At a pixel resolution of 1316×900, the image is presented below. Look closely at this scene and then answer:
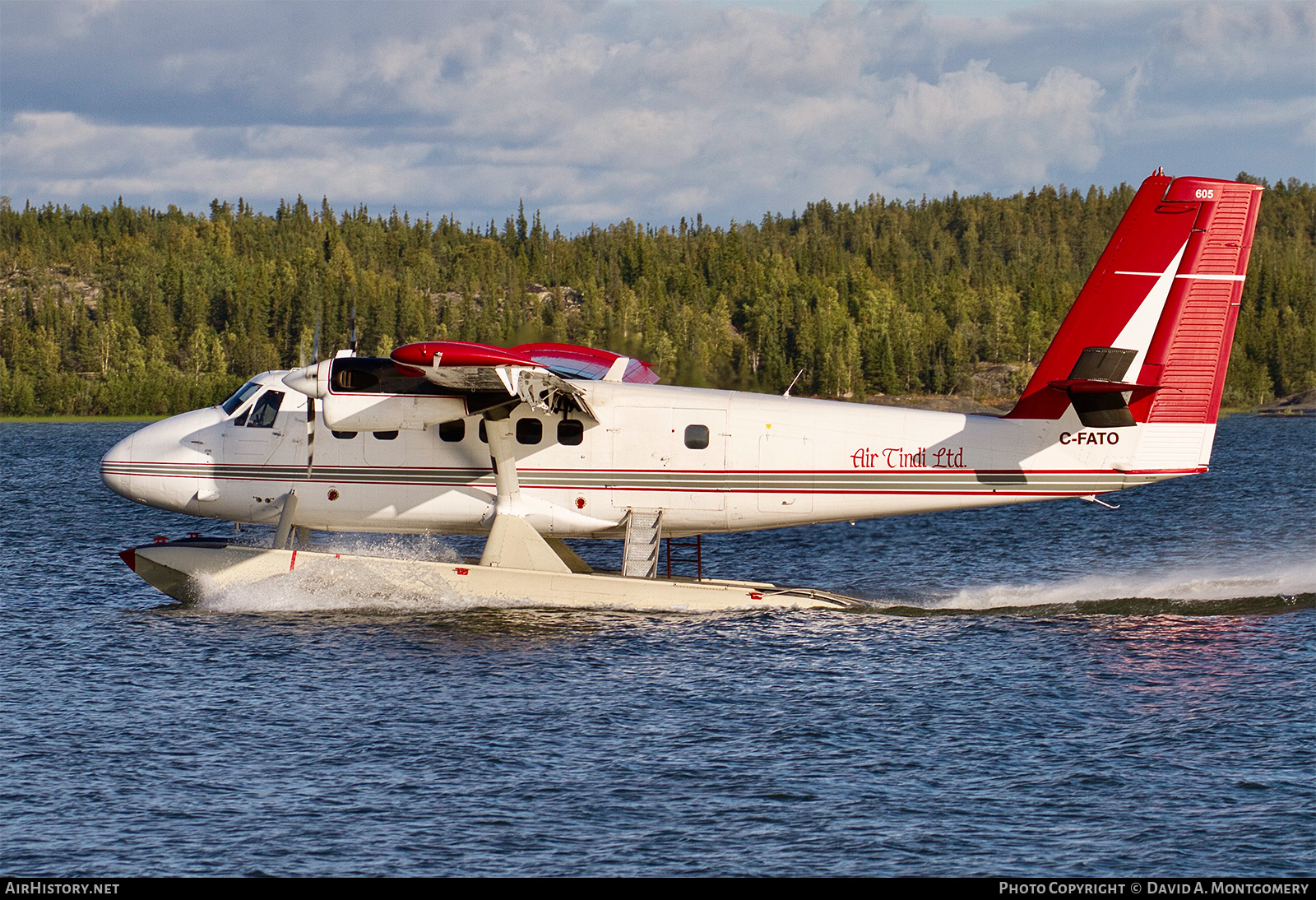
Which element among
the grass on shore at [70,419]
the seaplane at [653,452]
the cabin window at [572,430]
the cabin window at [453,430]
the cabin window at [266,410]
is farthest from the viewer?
the grass on shore at [70,419]

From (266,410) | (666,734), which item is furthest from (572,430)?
(666,734)

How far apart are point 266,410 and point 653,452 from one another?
23.5 ft

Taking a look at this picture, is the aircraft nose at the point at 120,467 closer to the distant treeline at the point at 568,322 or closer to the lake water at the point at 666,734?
the lake water at the point at 666,734

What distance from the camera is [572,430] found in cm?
2219

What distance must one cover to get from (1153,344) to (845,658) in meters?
7.28

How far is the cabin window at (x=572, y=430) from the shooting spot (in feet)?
72.7

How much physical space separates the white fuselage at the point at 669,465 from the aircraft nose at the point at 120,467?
75 millimetres

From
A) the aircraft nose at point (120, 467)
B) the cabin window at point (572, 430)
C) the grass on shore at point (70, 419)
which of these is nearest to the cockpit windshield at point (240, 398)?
the aircraft nose at point (120, 467)

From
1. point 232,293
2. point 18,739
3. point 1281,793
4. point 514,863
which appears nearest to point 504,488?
point 18,739

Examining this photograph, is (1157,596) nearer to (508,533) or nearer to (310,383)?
(508,533)

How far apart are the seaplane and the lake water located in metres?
0.94

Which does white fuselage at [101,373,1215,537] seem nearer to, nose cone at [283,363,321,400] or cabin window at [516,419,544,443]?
cabin window at [516,419,544,443]

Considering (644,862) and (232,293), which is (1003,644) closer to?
(644,862)

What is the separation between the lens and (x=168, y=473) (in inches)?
910
